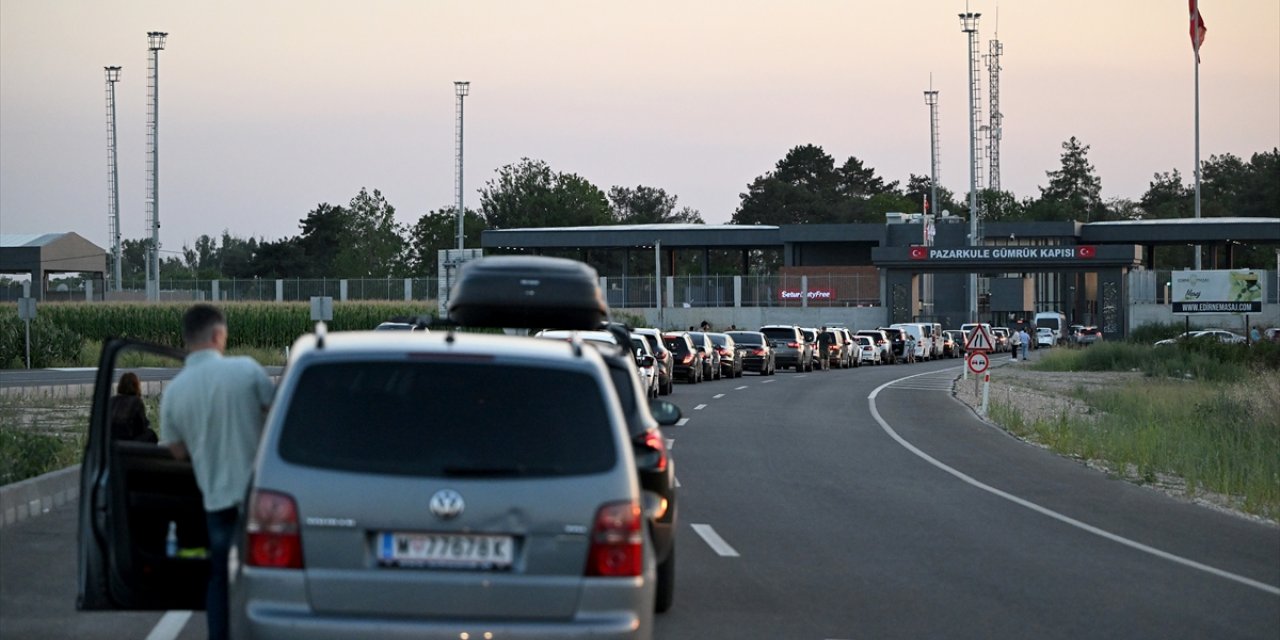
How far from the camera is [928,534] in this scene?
556 inches

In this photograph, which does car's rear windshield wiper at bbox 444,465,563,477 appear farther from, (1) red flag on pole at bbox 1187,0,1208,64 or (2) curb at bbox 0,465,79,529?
(1) red flag on pole at bbox 1187,0,1208,64

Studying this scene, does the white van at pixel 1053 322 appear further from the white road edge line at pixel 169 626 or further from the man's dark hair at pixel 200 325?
the man's dark hair at pixel 200 325

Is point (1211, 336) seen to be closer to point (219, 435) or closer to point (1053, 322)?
point (1053, 322)

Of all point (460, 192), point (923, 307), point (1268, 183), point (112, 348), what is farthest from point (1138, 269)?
point (112, 348)

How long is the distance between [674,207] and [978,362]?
129 metres

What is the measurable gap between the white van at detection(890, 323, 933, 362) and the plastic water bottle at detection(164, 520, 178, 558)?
68.6 metres

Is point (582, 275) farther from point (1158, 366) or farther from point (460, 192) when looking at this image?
point (460, 192)

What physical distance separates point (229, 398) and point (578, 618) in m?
2.13

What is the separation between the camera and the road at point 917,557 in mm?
9773

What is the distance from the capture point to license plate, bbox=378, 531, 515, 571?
6.24m

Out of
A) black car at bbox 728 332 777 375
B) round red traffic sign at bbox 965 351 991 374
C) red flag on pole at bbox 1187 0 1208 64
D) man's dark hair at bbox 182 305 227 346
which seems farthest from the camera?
red flag on pole at bbox 1187 0 1208 64

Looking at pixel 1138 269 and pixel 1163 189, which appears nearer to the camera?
pixel 1138 269

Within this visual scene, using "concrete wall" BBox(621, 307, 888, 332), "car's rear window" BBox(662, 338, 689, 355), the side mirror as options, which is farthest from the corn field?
the side mirror

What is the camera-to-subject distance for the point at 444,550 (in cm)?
626
